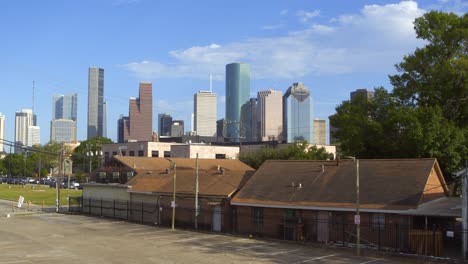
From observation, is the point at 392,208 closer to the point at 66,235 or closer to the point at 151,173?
the point at 66,235

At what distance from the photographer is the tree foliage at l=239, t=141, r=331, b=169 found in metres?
73.9

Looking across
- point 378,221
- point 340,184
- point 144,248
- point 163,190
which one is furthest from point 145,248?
point 163,190

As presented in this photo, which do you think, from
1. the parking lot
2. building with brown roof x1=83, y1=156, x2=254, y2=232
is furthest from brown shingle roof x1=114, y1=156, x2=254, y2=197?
the parking lot

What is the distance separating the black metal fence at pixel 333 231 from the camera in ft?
104

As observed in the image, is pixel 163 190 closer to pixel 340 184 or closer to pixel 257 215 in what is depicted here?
pixel 257 215

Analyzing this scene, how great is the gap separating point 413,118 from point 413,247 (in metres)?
16.8

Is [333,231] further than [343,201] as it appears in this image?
Yes

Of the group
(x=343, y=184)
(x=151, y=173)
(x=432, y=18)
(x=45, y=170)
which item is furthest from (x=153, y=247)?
(x=45, y=170)

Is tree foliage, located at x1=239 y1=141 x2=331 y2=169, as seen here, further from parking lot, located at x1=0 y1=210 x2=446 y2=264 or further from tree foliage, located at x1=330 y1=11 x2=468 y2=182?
parking lot, located at x1=0 y1=210 x2=446 y2=264

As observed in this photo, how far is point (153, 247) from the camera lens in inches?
1398

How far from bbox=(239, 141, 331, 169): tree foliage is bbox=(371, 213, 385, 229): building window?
38151 mm

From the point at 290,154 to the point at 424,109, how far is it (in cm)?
3220

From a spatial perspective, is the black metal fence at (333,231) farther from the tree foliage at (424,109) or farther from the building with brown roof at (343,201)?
the tree foliage at (424,109)

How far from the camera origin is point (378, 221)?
3444cm
